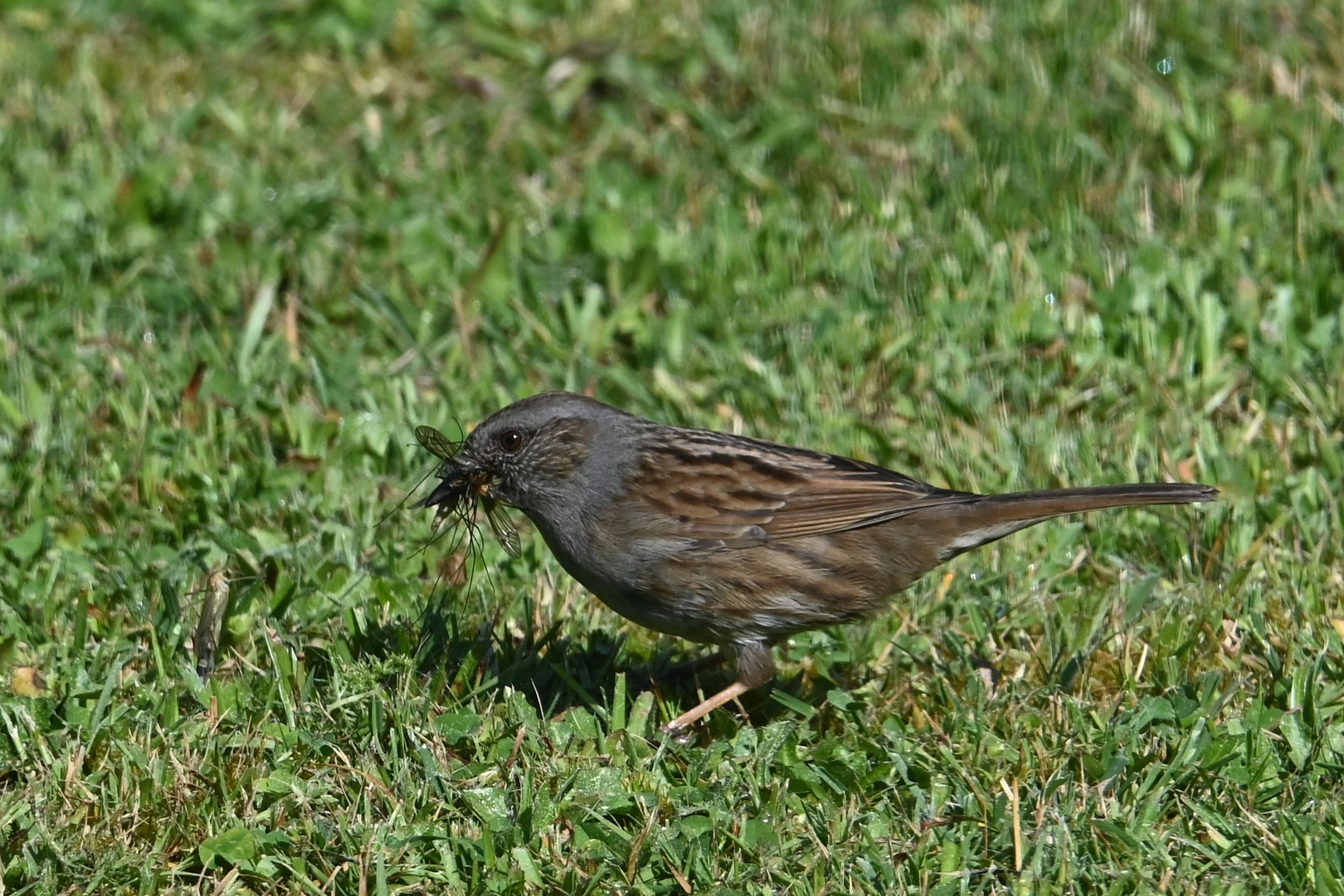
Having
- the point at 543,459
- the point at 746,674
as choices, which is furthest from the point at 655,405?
the point at 746,674

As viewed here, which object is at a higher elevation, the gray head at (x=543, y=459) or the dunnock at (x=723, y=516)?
the gray head at (x=543, y=459)

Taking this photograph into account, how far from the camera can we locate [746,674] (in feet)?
17.6

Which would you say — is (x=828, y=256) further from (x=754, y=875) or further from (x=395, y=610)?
(x=754, y=875)

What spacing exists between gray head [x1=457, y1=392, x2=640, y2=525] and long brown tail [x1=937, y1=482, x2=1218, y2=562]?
1.00 m

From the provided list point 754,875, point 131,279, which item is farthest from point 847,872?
point 131,279

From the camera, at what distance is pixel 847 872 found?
4512mm

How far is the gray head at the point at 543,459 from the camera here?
545 centimetres

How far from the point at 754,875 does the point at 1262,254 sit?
422 cm

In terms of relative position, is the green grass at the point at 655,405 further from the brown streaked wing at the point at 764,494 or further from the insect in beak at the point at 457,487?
the brown streaked wing at the point at 764,494

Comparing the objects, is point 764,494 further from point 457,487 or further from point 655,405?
point 655,405

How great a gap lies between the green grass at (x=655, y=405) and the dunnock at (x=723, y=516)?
0.29 metres

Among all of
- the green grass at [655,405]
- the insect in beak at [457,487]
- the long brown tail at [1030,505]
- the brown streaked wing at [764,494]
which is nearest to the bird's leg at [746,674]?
the green grass at [655,405]

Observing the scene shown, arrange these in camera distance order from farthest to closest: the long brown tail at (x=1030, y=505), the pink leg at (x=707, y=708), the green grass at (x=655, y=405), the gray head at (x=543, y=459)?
1. the gray head at (x=543, y=459)
2. the pink leg at (x=707, y=708)
3. the long brown tail at (x=1030, y=505)
4. the green grass at (x=655, y=405)

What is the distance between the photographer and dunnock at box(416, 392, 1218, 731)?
17.3 ft
